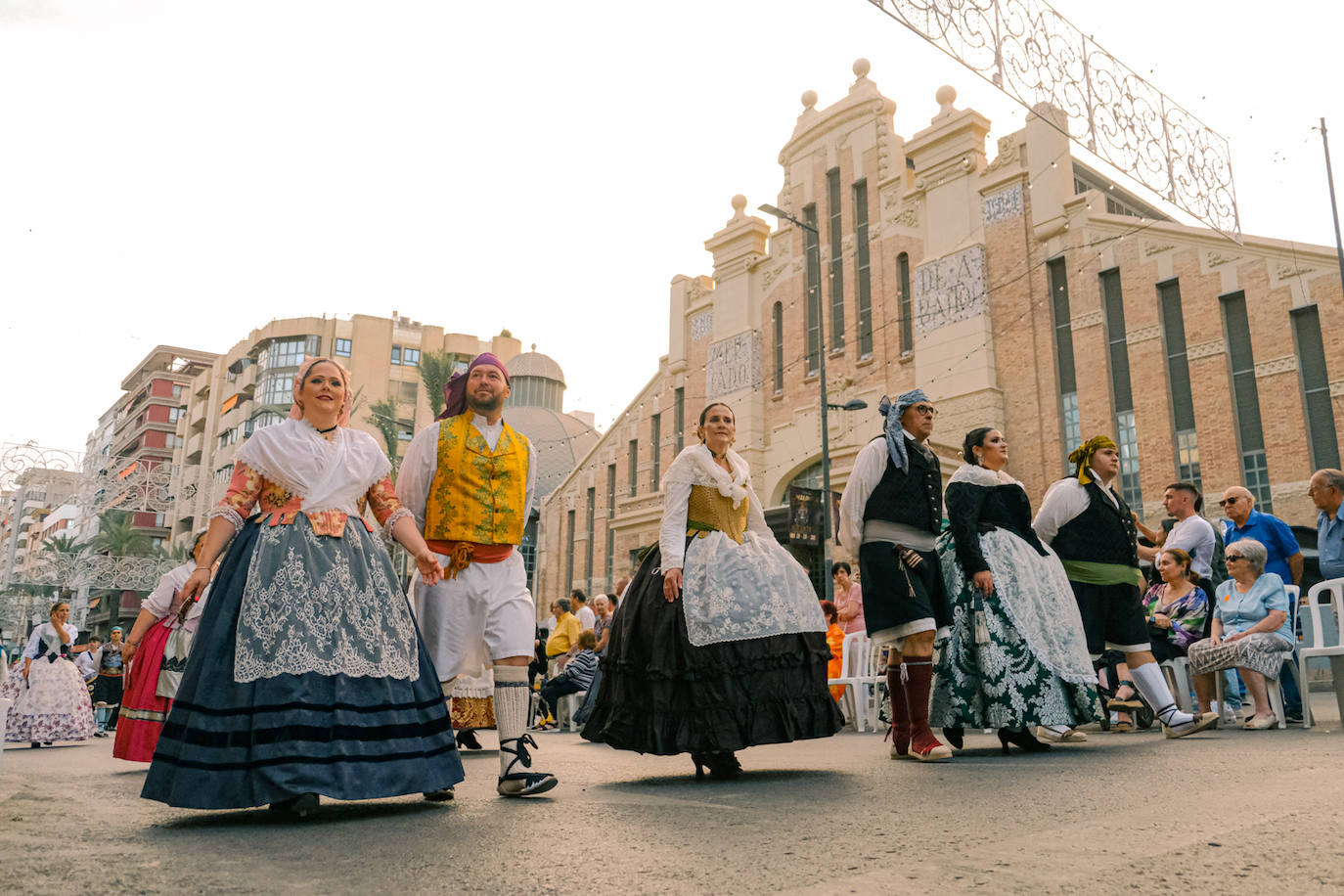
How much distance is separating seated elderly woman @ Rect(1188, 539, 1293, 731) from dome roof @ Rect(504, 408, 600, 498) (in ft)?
118

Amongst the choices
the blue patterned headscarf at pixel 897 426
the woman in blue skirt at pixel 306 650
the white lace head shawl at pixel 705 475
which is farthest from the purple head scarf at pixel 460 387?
the blue patterned headscarf at pixel 897 426

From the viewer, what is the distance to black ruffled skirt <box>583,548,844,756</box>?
4570mm

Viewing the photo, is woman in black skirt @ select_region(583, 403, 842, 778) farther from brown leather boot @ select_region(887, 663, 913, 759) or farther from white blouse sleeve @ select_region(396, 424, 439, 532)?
white blouse sleeve @ select_region(396, 424, 439, 532)

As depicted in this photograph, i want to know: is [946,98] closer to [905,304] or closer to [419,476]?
[905,304]

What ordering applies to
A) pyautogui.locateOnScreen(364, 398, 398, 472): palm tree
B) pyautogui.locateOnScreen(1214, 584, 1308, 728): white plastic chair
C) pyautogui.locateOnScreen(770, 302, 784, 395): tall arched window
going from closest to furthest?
1. pyautogui.locateOnScreen(1214, 584, 1308, 728): white plastic chair
2. pyautogui.locateOnScreen(770, 302, 784, 395): tall arched window
3. pyautogui.locateOnScreen(364, 398, 398, 472): palm tree

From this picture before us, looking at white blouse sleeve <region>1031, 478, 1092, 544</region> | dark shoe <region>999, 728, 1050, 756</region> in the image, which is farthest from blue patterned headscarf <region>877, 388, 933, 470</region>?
dark shoe <region>999, 728, 1050, 756</region>

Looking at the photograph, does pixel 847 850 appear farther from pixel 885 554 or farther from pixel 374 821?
pixel 885 554

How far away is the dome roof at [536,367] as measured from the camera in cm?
5403

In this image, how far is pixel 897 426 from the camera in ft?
18.4

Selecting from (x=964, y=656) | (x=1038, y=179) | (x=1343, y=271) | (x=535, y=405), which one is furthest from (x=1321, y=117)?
(x=535, y=405)

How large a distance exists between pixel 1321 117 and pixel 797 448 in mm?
12827

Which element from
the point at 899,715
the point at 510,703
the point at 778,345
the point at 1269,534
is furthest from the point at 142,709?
the point at 778,345

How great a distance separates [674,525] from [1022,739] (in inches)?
94.9

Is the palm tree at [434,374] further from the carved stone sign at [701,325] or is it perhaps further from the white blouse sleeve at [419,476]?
the white blouse sleeve at [419,476]
